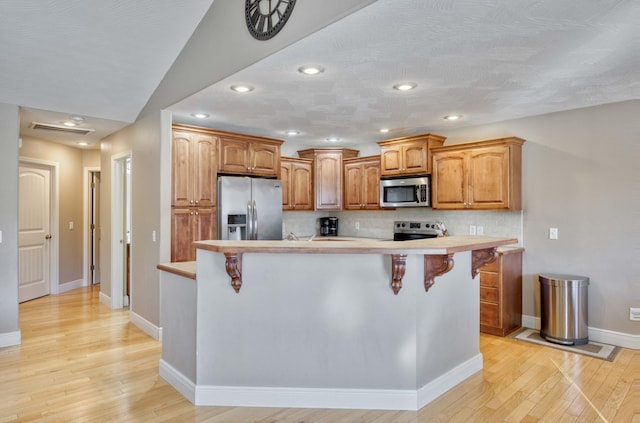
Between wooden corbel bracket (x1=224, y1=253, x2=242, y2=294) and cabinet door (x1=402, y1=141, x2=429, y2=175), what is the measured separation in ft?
10.8

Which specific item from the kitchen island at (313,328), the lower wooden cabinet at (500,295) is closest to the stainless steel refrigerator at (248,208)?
the kitchen island at (313,328)

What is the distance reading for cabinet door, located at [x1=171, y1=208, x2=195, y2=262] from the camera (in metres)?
4.18

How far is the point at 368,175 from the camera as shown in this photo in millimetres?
5840

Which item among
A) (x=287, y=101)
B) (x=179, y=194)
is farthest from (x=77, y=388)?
(x=287, y=101)

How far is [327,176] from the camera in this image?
241 inches

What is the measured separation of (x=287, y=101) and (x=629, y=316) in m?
3.99

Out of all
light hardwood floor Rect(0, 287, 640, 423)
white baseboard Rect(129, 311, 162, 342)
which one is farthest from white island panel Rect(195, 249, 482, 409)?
white baseboard Rect(129, 311, 162, 342)

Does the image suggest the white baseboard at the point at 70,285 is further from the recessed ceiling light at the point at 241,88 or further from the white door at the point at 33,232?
the recessed ceiling light at the point at 241,88

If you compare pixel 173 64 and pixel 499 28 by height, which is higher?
pixel 173 64

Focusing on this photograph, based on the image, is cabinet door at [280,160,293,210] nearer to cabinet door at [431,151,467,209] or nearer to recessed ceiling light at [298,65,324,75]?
cabinet door at [431,151,467,209]

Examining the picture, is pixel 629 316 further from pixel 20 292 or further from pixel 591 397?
pixel 20 292

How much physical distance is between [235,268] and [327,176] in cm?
381

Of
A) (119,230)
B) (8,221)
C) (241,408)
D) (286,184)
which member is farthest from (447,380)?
(119,230)

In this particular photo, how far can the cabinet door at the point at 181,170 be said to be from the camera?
4.20 meters
